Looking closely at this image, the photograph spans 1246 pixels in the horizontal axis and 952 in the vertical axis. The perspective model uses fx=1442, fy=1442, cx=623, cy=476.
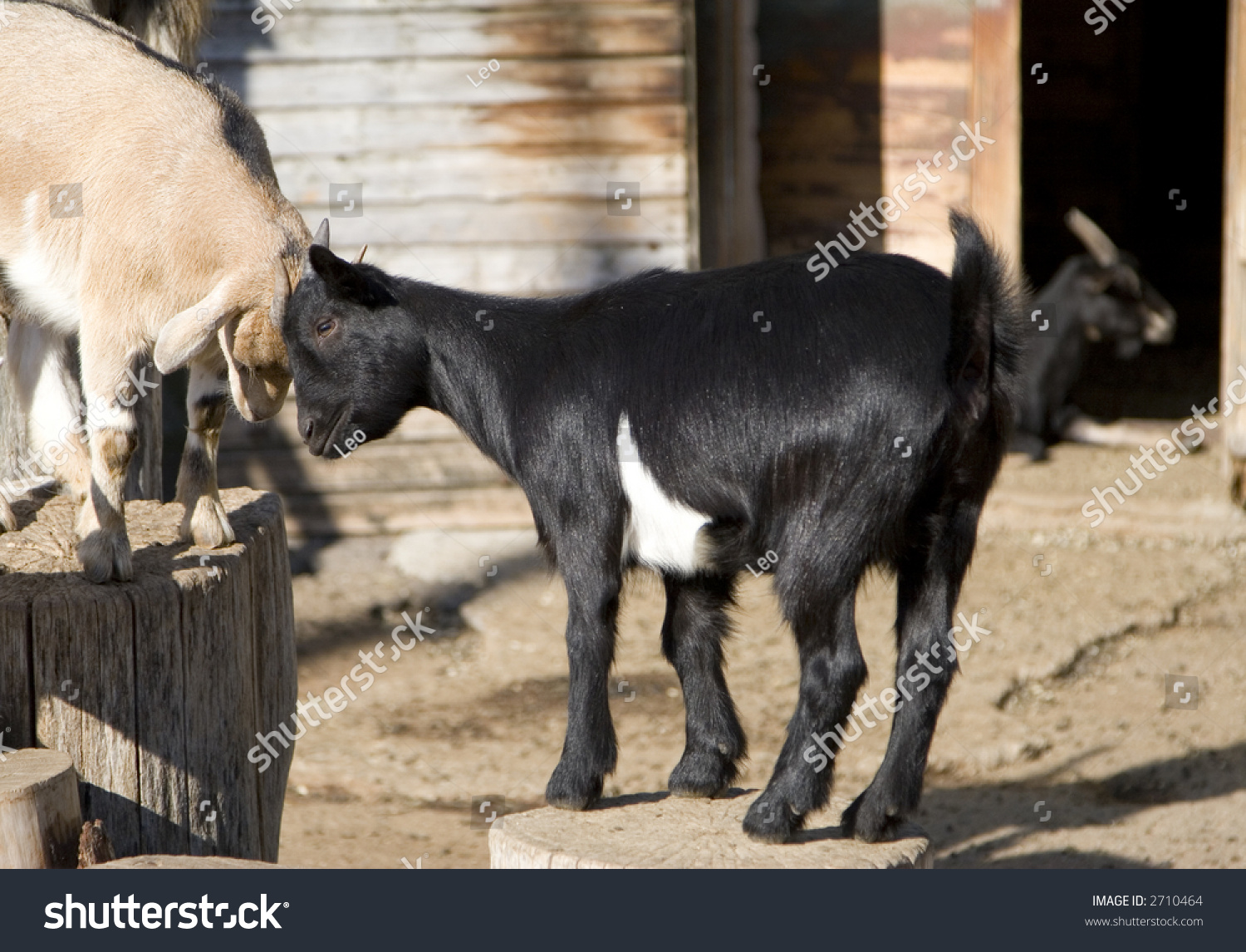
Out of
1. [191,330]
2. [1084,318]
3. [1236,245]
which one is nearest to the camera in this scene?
[191,330]

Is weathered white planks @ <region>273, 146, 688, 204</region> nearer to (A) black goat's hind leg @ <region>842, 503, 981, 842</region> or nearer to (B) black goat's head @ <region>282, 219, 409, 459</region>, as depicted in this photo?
(B) black goat's head @ <region>282, 219, 409, 459</region>

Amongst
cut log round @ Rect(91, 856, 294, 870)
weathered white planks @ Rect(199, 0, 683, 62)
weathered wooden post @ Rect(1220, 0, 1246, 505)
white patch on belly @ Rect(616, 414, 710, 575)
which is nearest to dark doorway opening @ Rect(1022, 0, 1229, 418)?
weathered wooden post @ Rect(1220, 0, 1246, 505)

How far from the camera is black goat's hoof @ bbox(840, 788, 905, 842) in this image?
9.91 ft

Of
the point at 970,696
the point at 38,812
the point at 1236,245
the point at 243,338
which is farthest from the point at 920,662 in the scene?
the point at 1236,245

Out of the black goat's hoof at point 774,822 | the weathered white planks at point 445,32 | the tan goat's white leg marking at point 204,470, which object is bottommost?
the black goat's hoof at point 774,822

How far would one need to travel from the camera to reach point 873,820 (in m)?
3.03

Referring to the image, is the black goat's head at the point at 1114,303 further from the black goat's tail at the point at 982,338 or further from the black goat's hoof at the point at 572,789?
the black goat's hoof at the point at 572,789

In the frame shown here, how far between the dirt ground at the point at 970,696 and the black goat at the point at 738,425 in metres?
1.57

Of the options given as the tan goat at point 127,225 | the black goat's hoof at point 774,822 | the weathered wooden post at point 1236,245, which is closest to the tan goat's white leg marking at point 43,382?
the tan goat at point 127,225

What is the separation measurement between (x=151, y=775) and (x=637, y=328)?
5.22ft

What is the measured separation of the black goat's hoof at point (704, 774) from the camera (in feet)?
10.9

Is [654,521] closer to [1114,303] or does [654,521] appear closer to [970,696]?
[970,696]

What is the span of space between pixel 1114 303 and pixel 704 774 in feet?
22.5

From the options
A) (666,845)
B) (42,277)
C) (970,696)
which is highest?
(42,277)
